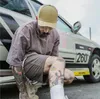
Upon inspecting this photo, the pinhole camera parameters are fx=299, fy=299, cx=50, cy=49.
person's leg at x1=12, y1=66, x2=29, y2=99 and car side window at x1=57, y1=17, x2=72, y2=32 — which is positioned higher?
car side window at x1=57, y1=17, x2=72, y2=32

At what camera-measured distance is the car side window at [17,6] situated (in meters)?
4.00

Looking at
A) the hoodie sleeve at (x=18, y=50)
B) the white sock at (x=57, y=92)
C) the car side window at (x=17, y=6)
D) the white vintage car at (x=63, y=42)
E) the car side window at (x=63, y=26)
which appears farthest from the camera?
the car side window at (x=63, y=26)

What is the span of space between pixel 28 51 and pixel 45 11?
47cm

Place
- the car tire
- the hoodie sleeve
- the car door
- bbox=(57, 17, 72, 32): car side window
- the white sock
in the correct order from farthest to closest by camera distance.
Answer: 1. the car tire
2. the car door
3. bbox=(57, 17, 72, 32): car side window
4. the hoodie sleeve
5. the white sock

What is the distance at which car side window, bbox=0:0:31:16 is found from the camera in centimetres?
400

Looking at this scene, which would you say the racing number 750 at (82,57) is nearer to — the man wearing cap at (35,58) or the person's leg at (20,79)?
the man wearing cap at (35,58)

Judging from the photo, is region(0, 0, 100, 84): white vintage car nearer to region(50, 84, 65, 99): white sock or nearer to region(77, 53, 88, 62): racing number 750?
region(77, 53, 88, 62): racing number 750

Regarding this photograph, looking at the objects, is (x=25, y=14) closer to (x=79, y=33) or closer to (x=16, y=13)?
(x=16, y=13)

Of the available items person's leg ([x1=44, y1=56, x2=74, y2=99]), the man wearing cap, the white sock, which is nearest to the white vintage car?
the man wearing cap

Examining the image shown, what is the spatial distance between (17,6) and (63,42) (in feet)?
3.47

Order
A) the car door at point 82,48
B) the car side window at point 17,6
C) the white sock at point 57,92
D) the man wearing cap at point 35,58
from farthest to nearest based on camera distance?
the car door at point 82,48, the car side window at point 17,6, the man wearing cap at point 35,58, the white sock at point 57,92

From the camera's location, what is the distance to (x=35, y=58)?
122 inches

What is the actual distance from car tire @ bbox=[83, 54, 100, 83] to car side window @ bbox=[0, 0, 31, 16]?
2117mm

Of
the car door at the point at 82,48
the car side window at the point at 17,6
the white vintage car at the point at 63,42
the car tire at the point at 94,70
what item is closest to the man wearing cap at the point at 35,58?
the white vintage car at the point at 63,42
